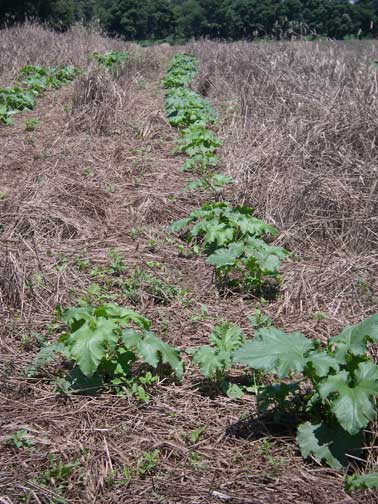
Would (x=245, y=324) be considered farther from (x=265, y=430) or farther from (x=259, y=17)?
(x=259, y=17)

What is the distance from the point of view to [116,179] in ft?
18.8

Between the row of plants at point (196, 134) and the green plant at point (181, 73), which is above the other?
the green plant at point (181, 73)

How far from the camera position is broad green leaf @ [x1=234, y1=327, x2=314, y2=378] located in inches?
89.4

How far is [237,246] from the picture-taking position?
12.4 ft

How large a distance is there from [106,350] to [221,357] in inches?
23.6

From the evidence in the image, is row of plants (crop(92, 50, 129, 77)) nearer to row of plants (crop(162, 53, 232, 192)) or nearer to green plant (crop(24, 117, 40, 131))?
row of plants (crop(162, 53, 232, 192))

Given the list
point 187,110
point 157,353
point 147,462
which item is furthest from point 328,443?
point 187,110

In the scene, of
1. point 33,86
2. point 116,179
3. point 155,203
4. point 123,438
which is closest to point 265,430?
point 123,438

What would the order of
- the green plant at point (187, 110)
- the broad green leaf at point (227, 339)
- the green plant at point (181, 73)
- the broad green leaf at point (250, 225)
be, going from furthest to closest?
the green plant at point (181, 73)
the green plant at point (187, 110)
the broad green leaf at point (250, 225)
the broad green leaf at point (227, 339)

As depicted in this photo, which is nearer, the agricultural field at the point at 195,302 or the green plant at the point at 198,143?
the agricultural field at the point at 195,302

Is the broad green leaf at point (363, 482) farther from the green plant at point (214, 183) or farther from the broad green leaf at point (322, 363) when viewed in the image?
the green plant at point (214, 183)

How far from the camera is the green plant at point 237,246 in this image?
369 cm

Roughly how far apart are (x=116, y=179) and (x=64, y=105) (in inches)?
132

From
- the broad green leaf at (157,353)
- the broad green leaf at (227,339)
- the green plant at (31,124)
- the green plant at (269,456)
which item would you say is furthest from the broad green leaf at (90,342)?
the green plant at (31,124)
